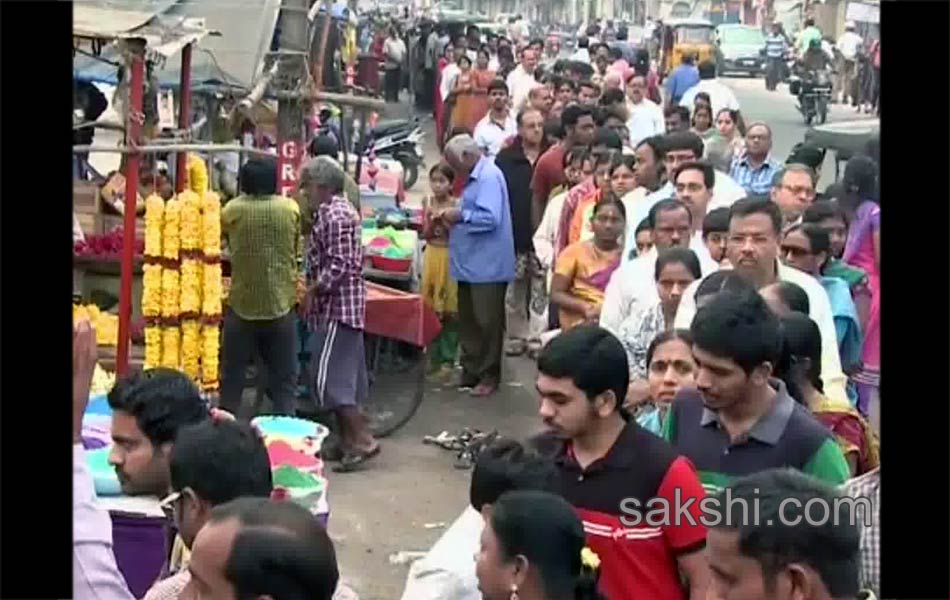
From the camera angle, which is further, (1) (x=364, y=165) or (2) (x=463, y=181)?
(1) (x=364, y=165)

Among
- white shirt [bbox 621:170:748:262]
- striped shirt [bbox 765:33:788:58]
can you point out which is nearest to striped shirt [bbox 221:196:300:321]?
white shirt [bbox 621:170:748:262]

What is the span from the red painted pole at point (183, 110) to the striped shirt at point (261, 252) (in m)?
0.99

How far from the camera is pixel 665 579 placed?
11.7 ft

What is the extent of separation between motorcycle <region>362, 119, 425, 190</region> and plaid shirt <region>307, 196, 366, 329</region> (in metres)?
8.30

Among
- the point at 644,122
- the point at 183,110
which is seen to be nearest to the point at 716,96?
the point at 644,122

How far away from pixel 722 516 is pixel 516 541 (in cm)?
42

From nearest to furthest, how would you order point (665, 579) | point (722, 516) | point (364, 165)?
point (722, 516), point (665, 579), point (364, 165)

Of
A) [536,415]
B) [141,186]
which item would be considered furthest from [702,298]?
[141,186]

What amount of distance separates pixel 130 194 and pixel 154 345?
2.26 feet
